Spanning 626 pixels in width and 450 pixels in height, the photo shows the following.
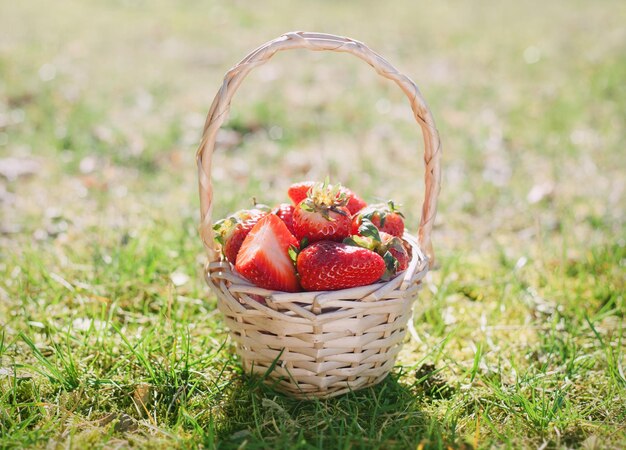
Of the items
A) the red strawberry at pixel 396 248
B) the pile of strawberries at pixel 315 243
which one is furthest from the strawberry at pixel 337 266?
the red strawberry at pixel 396 248

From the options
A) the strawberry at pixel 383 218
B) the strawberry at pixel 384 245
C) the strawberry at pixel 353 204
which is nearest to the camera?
the strawberry at pixel 384 245

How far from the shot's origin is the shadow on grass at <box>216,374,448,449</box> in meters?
1.58

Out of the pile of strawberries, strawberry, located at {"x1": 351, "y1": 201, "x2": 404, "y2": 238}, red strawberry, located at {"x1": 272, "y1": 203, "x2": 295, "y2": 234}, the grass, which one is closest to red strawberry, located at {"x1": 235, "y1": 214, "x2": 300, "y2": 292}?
the pile of strawberries

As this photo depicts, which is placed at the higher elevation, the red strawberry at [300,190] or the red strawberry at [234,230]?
the red strawberry at [300,190]

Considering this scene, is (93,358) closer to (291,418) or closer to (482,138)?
(291,418)

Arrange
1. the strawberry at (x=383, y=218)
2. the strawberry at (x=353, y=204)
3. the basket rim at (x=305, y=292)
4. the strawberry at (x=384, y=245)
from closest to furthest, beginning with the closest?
the basket rim at (x=305, y=292), the strawberry at (x=384, y=245), the strawberry at (x=383, y=218), the strawberry at (x=353, y=204)

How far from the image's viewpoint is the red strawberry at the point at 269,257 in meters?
1.59

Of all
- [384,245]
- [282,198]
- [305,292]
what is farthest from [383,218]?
[282,198]

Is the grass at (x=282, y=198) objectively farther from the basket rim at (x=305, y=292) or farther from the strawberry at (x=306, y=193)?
the strawberry at (x=306, y=193)

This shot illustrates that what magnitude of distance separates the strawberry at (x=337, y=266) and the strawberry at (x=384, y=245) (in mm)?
62

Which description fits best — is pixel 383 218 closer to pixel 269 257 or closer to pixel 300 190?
pixel 300 190

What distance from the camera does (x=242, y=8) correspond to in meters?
6.66

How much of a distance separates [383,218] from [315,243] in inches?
9.3

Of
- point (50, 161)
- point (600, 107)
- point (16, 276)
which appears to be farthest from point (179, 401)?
point (600, 107)
